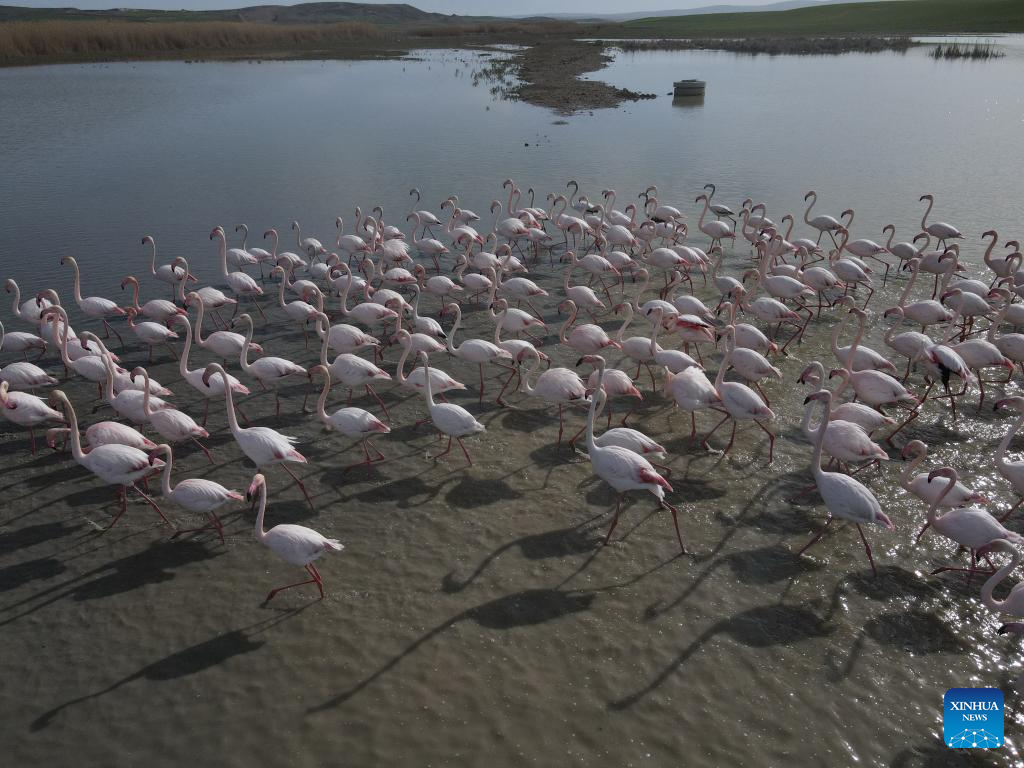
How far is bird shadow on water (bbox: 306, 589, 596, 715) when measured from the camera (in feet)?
19.4

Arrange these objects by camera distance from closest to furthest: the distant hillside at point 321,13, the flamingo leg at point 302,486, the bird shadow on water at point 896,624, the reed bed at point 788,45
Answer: the bird shadow on water at point 896,624
the flamingo leg at point 302,486
the reed bed at point 788,45
the distant hillside at point 321,13

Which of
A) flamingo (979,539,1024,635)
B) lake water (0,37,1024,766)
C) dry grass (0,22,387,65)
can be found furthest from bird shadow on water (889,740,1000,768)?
dry grass (0,22,387,65)

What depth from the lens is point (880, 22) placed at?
301 feet

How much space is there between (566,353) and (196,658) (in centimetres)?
713

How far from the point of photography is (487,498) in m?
7.68

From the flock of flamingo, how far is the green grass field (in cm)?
8446

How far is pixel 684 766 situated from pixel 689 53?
3154 inches

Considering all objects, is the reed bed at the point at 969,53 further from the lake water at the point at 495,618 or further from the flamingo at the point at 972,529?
the flamingo at the point at 972,529

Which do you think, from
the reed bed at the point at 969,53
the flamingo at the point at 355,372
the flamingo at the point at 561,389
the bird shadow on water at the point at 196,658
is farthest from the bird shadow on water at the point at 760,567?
the reed bed at the point at 969,53

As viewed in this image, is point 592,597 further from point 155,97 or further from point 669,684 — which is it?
point 155,97

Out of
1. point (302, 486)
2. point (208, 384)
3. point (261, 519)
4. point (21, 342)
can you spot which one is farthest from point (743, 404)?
point (21, 342)

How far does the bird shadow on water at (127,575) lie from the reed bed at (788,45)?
244 feet

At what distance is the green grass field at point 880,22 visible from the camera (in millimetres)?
78562

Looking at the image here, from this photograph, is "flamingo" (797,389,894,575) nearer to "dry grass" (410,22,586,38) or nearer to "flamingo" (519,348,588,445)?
"flamingo" (519,348,588,445)
